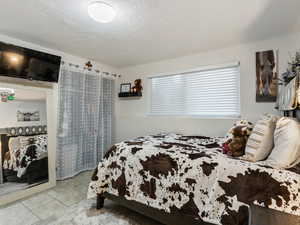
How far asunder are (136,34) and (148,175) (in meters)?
1.80

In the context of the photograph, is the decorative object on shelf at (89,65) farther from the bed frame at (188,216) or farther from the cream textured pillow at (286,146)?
the cream textured pillow at (286,146)

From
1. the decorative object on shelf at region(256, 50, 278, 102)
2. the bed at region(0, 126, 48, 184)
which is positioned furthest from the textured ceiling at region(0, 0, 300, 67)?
the bed at region(0, 126, 48, 184)

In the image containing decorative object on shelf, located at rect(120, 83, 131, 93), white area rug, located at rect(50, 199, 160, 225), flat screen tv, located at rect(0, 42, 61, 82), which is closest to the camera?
white area rug, located at rect(50, 199, 160, 225)

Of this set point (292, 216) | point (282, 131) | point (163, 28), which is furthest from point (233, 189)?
point (163, 28)

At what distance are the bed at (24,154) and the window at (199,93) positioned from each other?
82.0 inches

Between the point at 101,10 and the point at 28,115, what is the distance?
1.88 m

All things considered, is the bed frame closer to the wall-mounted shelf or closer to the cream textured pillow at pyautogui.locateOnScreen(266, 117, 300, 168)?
the cream textured pillow at pyautogui.locateOnScreen(266, 117, 300, 168)

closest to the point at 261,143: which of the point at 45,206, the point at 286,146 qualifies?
the point at 286,146

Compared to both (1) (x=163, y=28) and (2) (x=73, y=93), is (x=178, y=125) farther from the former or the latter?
(2) (x=73, y=93)

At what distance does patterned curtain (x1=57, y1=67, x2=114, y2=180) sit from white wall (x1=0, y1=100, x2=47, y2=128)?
293 mm

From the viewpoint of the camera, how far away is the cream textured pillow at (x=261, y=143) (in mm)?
1318

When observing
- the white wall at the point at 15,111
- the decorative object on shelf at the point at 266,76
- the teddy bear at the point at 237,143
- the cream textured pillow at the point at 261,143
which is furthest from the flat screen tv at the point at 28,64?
the decorative object on shelf at the point at 266,76

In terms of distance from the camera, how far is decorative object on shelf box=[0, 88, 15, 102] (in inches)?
84.6

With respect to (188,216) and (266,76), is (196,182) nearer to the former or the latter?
(188,216)
